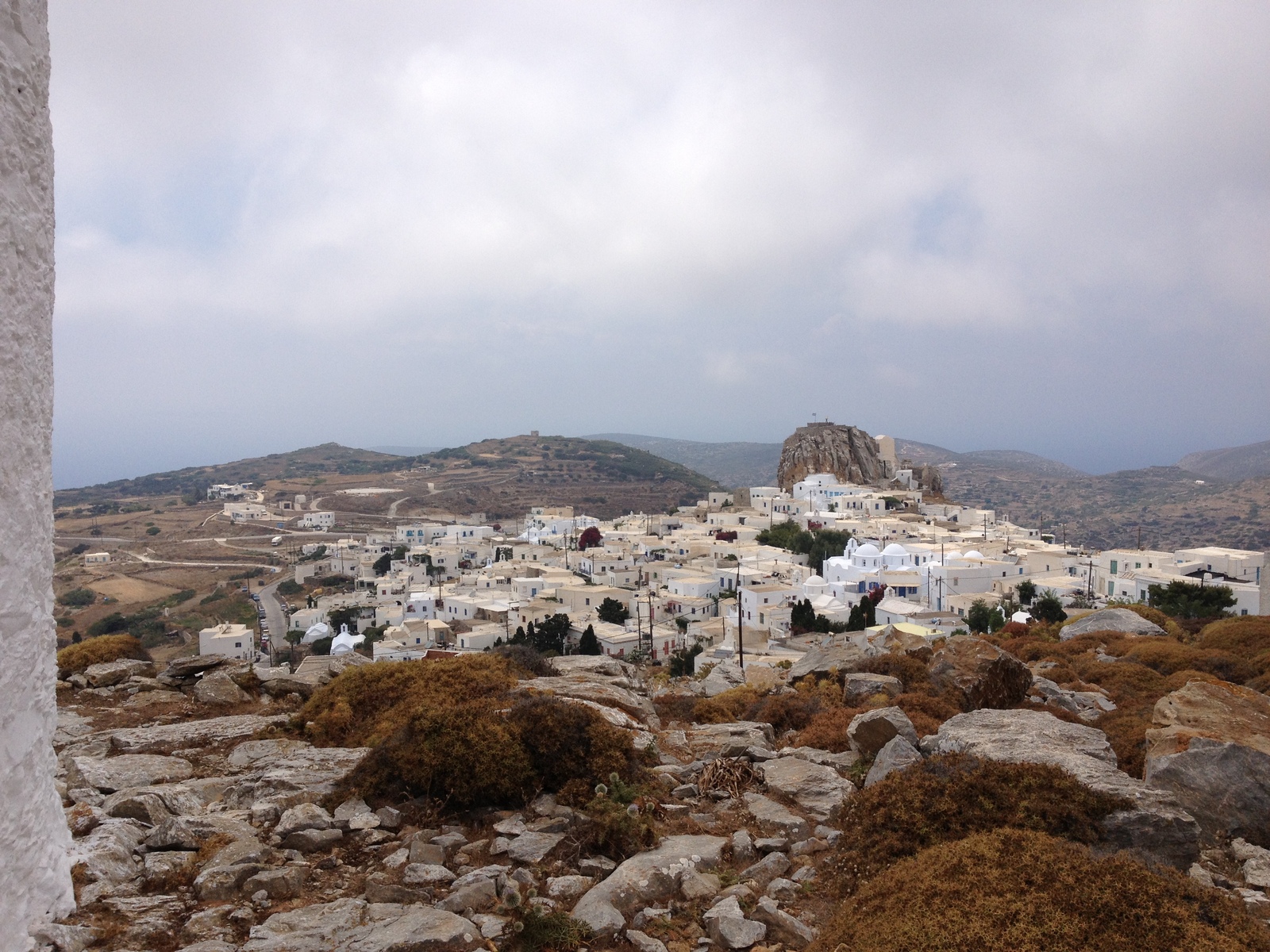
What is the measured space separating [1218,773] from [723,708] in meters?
6.65

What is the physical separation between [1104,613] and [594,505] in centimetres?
9357

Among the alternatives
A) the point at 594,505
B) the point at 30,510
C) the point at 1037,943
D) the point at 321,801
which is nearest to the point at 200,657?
the point at 321,801

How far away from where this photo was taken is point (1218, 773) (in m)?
6.35

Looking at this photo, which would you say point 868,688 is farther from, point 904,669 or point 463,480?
point 463,480

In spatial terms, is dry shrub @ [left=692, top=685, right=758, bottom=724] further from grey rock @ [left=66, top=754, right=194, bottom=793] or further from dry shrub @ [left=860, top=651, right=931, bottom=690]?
grey rock @ [left=66, top=754, right=194, bottom=793]

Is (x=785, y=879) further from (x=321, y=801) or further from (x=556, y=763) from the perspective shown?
(x=321, y=801)

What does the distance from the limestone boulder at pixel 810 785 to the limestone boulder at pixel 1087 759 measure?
96 centimetres

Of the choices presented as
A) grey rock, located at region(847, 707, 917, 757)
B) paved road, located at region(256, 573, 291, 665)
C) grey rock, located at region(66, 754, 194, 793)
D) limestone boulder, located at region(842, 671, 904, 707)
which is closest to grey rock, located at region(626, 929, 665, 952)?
grey rock, located at region(847, 707, 917, 757)

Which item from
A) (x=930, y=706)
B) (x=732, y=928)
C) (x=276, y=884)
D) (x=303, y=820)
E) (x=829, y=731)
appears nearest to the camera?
(x=732, y=928)

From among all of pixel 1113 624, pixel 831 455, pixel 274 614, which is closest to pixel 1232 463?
pixel 831 455

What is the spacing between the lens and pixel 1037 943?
3.17 m

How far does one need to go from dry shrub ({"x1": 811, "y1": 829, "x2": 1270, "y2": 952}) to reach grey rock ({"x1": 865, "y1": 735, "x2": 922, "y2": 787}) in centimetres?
239

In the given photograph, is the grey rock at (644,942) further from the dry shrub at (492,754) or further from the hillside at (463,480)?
the hillside at (463,480)

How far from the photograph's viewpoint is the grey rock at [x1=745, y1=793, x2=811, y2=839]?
635 cm
